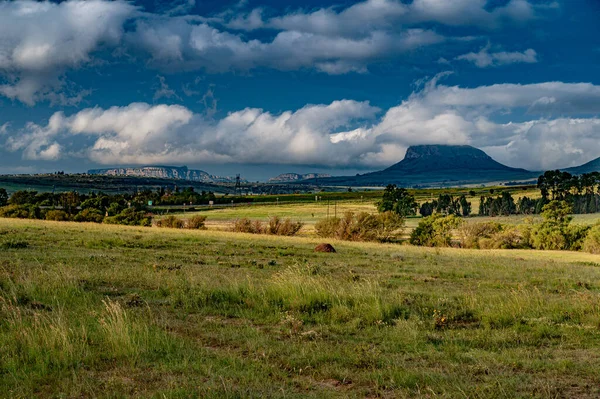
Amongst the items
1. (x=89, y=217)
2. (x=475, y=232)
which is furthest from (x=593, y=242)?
(x=89, y=217)

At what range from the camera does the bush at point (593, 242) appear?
57781 mm

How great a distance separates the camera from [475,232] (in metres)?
70.1

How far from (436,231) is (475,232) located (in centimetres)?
550

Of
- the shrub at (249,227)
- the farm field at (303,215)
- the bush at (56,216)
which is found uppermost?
the bush at (56,216)

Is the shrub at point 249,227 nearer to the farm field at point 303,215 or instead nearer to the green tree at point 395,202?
the farm field at point 303,215

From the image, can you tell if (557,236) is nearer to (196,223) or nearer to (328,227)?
(328,227)

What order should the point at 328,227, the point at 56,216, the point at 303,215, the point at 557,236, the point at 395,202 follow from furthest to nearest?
the point at 303,215 → the point at 395,202 → the point at 56,216 → the point at 328,227 → the point at 557,236

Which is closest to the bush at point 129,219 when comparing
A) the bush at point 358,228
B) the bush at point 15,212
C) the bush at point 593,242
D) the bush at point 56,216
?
the bush at point 56,216

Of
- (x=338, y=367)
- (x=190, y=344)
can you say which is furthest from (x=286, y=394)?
(x=190, y=344)

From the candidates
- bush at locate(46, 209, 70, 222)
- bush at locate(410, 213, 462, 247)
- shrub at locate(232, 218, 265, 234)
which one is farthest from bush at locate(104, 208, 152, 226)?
bush at locate(410, 213, 462, 247)

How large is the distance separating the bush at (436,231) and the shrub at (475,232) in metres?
1.43

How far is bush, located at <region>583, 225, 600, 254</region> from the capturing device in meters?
57.8

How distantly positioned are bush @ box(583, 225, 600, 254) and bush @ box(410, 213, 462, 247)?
16.6 m

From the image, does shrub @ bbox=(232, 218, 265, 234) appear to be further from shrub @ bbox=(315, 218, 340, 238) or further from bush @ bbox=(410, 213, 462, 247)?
bush @ bbox=(410, 213, 462, 247)
